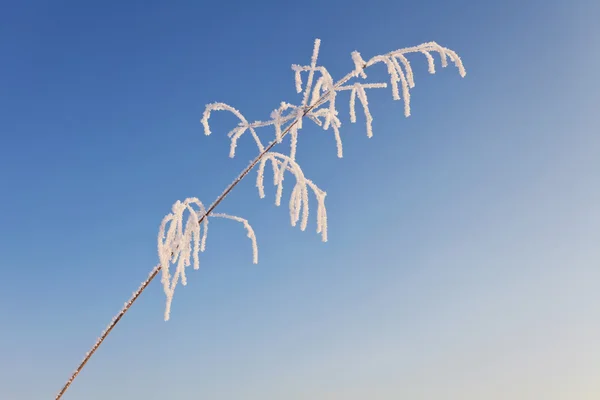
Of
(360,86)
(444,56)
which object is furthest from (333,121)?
(444,56)

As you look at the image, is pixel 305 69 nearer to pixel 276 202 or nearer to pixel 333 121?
pixel 333 121

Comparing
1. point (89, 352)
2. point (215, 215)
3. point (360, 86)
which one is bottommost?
point (89, 352)

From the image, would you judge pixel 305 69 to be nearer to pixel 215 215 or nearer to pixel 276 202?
pixel 276 202

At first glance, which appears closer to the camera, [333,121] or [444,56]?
[333,121]

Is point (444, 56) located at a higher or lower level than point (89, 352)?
higher

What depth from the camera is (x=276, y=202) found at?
2.56 metres

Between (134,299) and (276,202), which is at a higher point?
(276,202)

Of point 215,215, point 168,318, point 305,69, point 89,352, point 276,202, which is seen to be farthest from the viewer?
point 305,69

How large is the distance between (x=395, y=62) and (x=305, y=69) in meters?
0.48

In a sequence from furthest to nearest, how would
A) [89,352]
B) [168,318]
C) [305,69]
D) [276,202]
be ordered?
[305,69] < [276,202] < [168,318] < [89,352]

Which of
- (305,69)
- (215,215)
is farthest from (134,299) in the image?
(305,69)

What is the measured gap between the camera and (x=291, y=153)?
249cm

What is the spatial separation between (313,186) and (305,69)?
0.66 metres

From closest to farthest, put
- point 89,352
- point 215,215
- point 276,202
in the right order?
point 89,352
point 215,215
point 276,202
